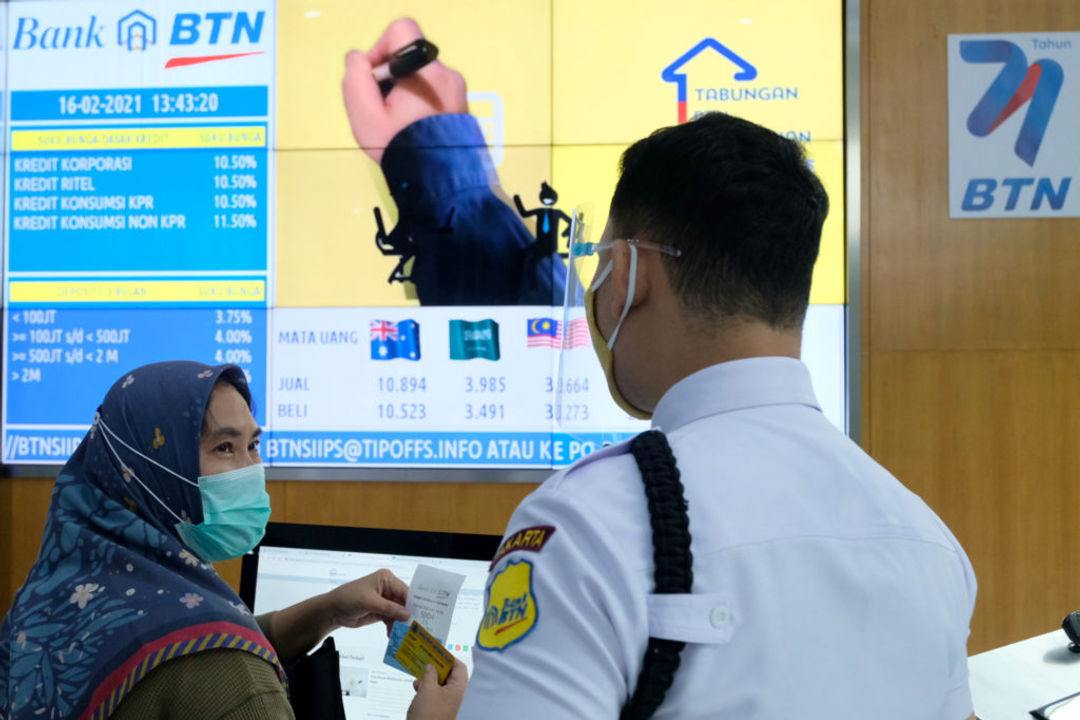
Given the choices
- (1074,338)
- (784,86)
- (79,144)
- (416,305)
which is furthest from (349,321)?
(1074,338)

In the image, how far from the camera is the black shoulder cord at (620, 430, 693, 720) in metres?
0.62

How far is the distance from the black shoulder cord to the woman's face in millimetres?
1091

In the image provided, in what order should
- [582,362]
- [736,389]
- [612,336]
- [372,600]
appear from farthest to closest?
[582,362] → [372,600] → [612,336] → [736,389]

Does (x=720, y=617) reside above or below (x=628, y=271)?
below

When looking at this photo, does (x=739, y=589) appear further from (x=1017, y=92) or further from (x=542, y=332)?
(x=1017, y=92)

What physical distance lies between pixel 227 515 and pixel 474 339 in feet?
5.58

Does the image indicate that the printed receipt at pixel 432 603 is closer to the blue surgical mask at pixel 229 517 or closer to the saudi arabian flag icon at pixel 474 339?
the blue surgical mask at pixel 229 517

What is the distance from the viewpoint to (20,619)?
4.06 feet

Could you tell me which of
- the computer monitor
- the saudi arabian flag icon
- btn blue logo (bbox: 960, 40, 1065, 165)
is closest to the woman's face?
the computer monitor

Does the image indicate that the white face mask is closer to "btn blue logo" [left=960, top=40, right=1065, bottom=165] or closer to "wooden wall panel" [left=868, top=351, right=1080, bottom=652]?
"wooden wall panel" [left=868, top=351, right=1080, bottom=652]

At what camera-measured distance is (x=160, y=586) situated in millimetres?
1228

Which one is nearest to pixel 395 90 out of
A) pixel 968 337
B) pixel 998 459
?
pixel 968 337

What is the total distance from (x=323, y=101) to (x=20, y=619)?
2399 millimetres

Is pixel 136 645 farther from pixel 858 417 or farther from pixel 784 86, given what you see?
pixel 784 86
